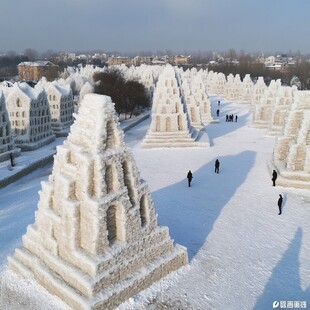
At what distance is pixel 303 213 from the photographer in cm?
1670

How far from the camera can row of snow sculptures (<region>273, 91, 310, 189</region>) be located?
20141 mm

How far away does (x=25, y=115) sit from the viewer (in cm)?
2981

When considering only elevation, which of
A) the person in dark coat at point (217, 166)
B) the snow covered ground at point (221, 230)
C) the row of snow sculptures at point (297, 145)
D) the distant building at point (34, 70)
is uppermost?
the distant building at point (34, 70)

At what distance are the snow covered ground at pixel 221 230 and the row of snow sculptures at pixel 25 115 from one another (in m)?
6.35

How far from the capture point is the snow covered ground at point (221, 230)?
424 inches

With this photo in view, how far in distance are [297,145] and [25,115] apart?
21.0 m


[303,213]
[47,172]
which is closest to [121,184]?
[303,213]

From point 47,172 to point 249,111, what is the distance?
113ft

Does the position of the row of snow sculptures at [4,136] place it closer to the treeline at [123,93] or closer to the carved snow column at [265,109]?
the treeline at [123,93]

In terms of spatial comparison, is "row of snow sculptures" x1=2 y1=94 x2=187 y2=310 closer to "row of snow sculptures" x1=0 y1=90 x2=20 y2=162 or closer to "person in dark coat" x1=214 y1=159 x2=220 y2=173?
"person in dark coat" x1=214 y1=159 x2=220 y2=173

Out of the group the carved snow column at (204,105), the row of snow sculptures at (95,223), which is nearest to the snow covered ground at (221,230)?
the row of snow sculptures at (95,223)

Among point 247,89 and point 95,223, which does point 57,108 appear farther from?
point 247,89

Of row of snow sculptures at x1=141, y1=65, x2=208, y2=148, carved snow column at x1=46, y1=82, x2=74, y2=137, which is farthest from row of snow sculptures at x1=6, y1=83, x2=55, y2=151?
row of snow sculptures at x1=141, y1=65, x2=208, y2=148

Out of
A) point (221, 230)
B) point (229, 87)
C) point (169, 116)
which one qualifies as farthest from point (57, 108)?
point (229, 87)
